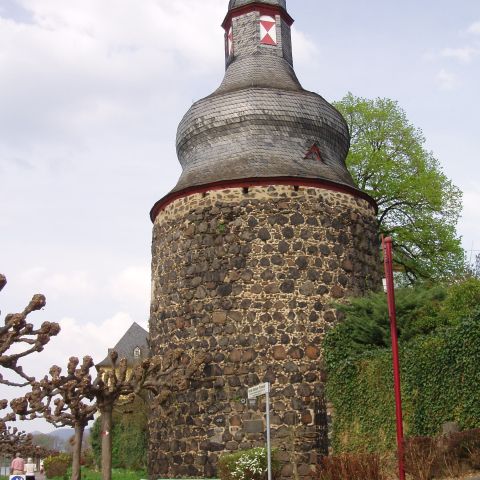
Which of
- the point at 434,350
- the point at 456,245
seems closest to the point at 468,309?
the point at 434,350

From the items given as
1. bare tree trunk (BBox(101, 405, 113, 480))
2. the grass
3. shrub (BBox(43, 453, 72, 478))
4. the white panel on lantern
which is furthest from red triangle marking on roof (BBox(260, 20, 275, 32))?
shrub (BBox(43, 453, 72, 478))

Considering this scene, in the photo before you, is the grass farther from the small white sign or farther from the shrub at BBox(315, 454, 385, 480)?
the small white sign

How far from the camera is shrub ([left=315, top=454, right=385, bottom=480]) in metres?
12.1

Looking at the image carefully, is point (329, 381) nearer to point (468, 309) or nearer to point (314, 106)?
point (468, 309)

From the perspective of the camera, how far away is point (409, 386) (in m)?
14.0

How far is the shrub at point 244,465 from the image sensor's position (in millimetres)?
13961

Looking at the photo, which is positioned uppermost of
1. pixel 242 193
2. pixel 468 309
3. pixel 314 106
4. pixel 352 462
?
pixel 314 106

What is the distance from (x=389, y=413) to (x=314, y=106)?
27.2 feet

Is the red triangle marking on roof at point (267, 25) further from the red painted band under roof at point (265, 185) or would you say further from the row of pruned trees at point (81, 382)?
the row of pruned trees at point (81, 382)

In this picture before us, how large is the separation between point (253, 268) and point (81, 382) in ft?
15.3

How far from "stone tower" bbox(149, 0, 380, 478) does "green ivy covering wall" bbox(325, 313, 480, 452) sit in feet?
1.71

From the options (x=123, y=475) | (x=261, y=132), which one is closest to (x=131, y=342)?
(x=123, y=475)

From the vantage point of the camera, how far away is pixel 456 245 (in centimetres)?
2508

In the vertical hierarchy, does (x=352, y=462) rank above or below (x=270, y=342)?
below
